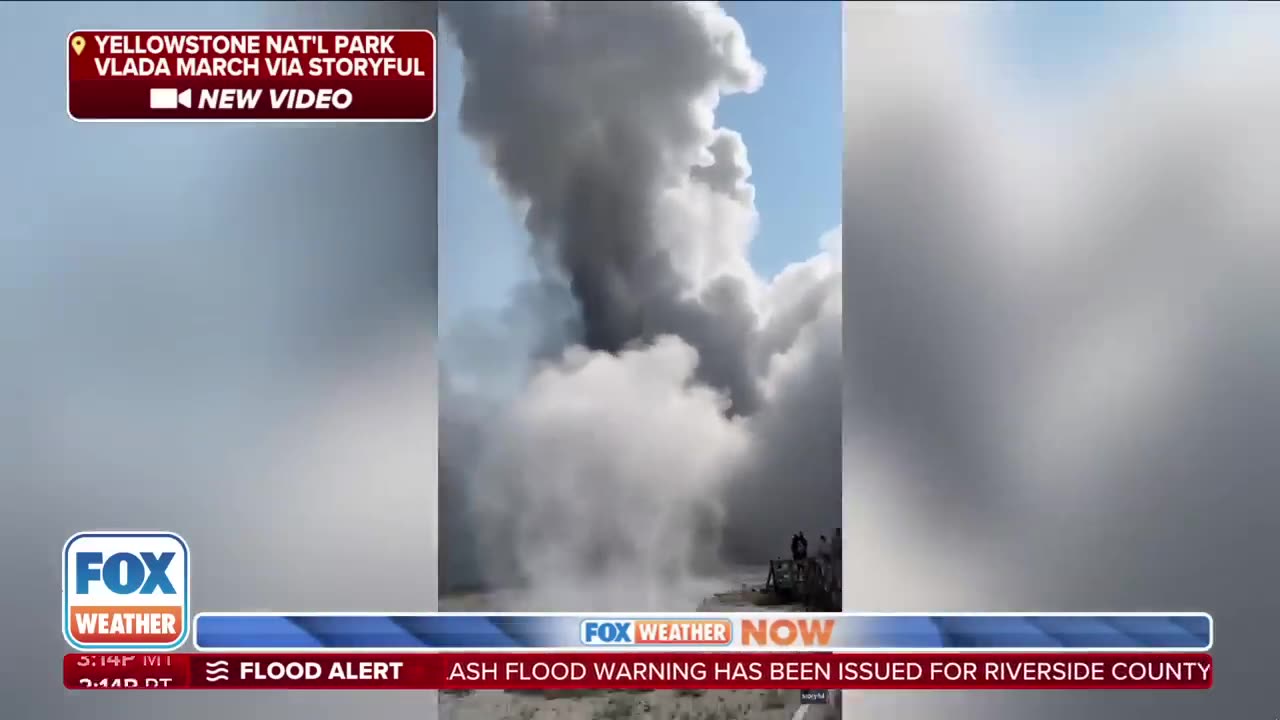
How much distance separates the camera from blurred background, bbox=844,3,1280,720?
2006mm

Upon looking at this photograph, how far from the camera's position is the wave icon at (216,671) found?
1.98 meters

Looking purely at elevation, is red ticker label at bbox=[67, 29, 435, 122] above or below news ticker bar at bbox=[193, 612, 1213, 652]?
above

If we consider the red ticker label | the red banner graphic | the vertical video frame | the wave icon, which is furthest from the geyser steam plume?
the wave icon

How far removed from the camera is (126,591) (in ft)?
6.46

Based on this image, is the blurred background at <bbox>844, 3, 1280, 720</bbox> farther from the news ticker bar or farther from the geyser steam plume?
the geyser steam plume

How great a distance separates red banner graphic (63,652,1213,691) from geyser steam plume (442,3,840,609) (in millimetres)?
176

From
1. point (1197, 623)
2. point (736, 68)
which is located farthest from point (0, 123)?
point (1197, 623)

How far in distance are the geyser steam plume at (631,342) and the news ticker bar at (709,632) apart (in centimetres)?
8

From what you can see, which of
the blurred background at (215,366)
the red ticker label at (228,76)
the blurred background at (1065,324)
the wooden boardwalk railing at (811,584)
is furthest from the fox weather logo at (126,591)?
the blurred background at (1065,324)

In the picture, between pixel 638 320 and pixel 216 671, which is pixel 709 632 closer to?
pixel 638 320

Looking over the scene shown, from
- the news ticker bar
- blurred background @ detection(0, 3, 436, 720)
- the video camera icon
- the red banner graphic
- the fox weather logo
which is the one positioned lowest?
the red banner graphic

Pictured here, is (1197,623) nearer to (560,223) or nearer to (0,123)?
(560,223)

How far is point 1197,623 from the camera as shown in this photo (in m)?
2.01

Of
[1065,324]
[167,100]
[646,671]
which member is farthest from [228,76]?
[1065,324]
